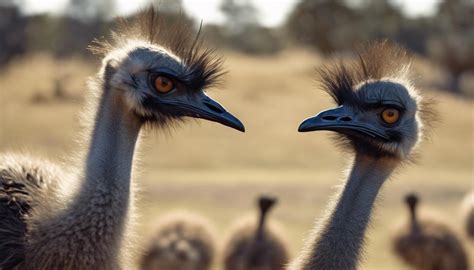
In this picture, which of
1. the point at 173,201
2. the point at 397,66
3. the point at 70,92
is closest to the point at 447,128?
the point at 70,92

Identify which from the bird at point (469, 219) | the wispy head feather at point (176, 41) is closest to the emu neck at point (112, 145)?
the wispy head feather at point (176, 41)

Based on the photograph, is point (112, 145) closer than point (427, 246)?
Yes

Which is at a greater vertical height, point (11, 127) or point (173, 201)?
point (11, 127)

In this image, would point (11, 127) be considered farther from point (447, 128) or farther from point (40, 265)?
point (40, 265)

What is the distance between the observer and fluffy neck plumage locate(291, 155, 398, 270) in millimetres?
4488

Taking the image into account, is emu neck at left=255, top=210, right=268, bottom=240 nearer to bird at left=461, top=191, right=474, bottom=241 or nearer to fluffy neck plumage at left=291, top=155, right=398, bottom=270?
bird at left=461, top=191, right=474, bottom=241

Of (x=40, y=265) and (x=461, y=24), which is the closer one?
(x=40, y=265)

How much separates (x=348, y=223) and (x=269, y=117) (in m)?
22.7

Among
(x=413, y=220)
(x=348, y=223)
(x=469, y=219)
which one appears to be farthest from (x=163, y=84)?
(x=469, y=219)

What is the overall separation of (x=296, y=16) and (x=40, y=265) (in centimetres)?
4008

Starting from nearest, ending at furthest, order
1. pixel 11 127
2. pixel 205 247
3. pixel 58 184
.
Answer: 1. pixel 58 184
2. pixel 205 247
3. pixel 11 127

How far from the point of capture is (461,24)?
151 ft

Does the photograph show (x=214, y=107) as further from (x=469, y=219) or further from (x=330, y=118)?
(x=469, y=219)

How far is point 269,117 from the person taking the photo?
27.2 meters
